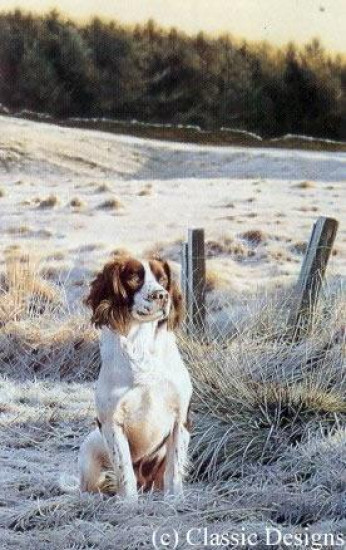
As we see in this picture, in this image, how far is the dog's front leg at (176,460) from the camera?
4012mm

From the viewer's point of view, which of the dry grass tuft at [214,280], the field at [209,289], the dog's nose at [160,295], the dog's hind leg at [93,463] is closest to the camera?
the dog's nose at [160,295]

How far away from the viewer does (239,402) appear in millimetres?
4414

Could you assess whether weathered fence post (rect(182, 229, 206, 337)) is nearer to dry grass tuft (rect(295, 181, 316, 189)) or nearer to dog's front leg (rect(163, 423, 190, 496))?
dry grass tuft (rect(295, 181, 316, 189))

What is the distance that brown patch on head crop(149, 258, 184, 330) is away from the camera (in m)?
3.98

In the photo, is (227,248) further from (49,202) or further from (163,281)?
(49,202)

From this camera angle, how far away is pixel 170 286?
4008 mm

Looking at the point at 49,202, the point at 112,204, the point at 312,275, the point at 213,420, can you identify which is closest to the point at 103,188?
the point at 112,204

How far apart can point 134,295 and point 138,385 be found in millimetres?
289

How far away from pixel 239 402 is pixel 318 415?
0.93 feet

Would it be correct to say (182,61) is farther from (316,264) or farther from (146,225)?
(316,264)

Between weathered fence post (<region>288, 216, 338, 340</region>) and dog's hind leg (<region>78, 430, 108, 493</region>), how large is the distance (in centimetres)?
89

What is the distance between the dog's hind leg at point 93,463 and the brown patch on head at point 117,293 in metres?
0.38

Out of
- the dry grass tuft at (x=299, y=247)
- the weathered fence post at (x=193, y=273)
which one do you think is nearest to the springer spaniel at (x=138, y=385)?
the weathered fence post at (x=193, y=273)

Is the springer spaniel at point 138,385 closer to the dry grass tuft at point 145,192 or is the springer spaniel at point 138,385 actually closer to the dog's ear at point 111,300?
the dog's ear at point 111,300
